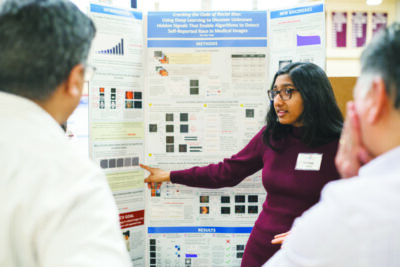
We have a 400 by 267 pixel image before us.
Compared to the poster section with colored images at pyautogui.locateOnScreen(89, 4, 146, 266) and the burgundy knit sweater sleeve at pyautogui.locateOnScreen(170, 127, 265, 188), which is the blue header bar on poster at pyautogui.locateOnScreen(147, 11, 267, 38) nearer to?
the poster section with colored images at pyautogui.locateOnScreen(89, 4, 146, 266)

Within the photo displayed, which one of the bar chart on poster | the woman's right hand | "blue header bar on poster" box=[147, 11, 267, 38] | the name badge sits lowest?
the woman's right hand

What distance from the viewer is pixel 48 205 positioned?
592 mm

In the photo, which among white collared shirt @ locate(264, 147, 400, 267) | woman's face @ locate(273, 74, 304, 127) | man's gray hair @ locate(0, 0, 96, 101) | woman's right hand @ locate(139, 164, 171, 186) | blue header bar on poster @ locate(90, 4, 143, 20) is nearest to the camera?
white collared shirt @ locate(264, 147, 400, 267)

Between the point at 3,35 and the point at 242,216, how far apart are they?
6.64ft

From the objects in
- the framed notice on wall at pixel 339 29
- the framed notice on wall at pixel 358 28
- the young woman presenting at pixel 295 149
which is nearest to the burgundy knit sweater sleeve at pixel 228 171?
the young woman presenting at pixel 295 149

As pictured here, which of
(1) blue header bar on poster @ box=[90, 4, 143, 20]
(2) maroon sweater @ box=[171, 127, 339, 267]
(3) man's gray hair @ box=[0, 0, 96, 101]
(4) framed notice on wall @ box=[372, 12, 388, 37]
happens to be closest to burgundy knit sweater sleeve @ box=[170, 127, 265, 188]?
(2) maroon sweater @ box=[171, 127, 339, 267]

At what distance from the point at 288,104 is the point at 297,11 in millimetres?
911

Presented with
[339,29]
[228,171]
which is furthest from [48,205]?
[339,29]

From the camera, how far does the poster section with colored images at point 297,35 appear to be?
7.27ft

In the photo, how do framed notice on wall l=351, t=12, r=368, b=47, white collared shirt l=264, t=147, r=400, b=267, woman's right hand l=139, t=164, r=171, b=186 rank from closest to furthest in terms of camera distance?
white collared shirt l=264, t=147, r=400, b=267 → woman's right hand l=139, t=164, r=171, b=186 → framed notice on wall l=351, t=12, r=368, b=47

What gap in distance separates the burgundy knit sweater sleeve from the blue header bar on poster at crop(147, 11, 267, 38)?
0.83 m

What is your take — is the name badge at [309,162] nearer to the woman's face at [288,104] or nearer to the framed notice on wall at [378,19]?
the woman's face at [288,104]

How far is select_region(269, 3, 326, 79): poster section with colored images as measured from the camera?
2.22 m

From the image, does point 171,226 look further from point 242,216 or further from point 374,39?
point 374,39
